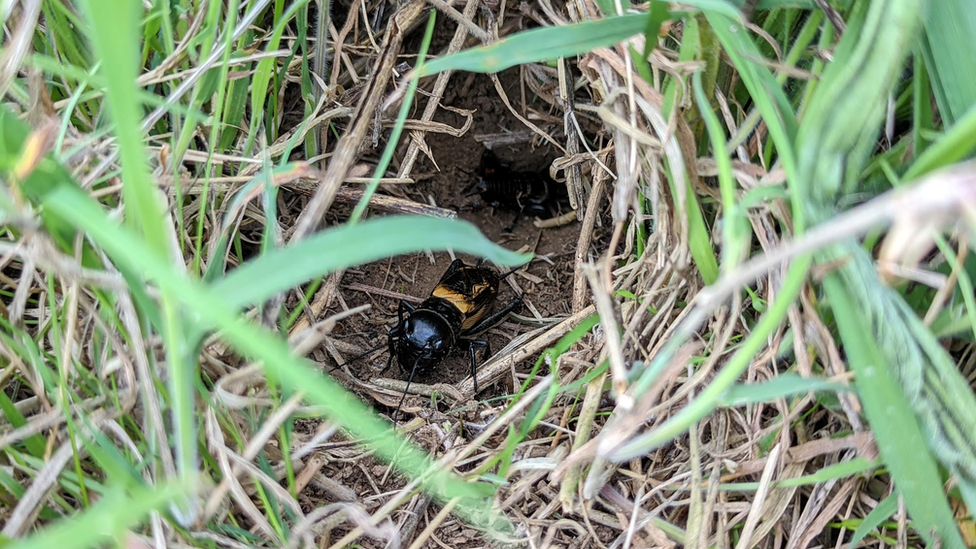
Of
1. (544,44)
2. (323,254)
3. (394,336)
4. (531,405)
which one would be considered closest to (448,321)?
(394,336)

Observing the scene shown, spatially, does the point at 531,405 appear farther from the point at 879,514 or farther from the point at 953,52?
the point at 953,52

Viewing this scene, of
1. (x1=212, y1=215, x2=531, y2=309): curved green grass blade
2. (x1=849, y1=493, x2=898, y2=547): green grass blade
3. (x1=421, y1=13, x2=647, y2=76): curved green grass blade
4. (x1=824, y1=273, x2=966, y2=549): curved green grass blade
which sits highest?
(x1=421, y1=13, x2=647, y2=76): curved green grass blade

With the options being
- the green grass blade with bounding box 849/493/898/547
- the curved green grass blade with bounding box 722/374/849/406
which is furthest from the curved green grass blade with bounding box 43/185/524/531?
the green grass blade with bounding box 849/493/898/547

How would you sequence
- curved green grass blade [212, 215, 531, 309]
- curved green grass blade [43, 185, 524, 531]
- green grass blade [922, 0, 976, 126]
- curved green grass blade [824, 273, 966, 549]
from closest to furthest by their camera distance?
curved green grass blade [43, 185, 524, 531], curved green grass blade [212, 215, 531, 309], curved green grass blade [824, 273, 966, 549], green grass blade [922, 0, 976, 126]

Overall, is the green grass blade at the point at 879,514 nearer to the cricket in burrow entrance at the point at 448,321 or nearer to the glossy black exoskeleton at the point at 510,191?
the cricket in burrow entrance at the point at 448,321

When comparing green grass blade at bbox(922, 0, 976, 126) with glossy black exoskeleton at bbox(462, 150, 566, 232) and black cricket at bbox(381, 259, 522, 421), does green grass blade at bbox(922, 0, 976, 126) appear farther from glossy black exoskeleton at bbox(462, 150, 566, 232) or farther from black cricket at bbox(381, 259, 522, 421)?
glossy black exoskeleton at bbox(462, 150, 566, 232)

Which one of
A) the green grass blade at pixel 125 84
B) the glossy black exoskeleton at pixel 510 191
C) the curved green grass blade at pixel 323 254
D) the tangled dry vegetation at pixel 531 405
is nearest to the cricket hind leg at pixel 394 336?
the tangled dry vegetation at pixel 531 405

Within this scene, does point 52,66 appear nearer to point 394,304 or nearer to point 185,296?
point 185,296

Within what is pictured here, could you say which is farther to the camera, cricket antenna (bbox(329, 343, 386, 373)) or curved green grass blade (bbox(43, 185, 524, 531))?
cricket antenna (bbox(329, 343, 386, 373))
